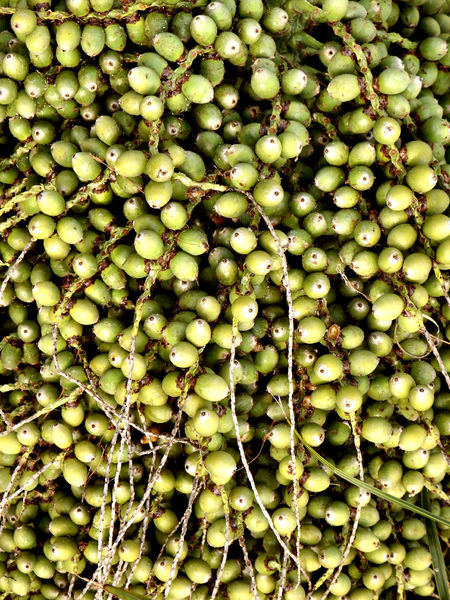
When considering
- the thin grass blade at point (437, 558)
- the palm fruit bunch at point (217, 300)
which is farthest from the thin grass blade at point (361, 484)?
the thin grass blade at point (437, 558)

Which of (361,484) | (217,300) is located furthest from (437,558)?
(217,300)

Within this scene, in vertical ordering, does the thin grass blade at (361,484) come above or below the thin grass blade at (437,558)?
above

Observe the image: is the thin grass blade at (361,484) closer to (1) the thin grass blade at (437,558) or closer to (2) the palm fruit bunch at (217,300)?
(2) the palm fruit bunch at (217,300)

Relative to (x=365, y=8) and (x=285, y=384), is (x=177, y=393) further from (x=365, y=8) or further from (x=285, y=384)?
(x=365, y=8)

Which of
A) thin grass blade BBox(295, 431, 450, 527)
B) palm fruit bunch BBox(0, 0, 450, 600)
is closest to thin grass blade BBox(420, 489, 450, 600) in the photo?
palm fruit bunch BBox(0, 0, 450, 600)

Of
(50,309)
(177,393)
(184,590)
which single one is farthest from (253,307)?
(184,590)

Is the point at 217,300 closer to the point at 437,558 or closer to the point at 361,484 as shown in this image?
the point at 361,484

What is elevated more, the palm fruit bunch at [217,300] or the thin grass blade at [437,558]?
the palm fruit bunch at [217,300]

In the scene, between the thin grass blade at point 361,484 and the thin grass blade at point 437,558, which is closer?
the thin grass blade at point 361,484
